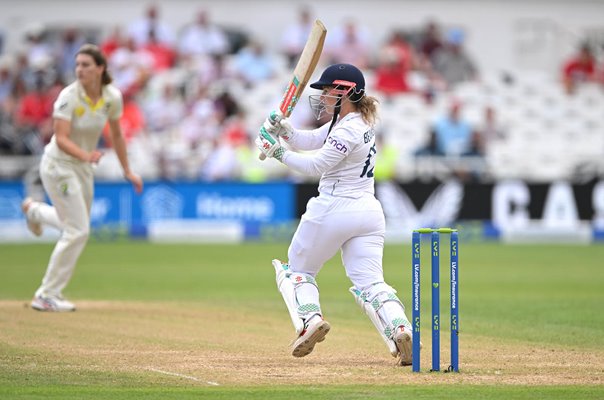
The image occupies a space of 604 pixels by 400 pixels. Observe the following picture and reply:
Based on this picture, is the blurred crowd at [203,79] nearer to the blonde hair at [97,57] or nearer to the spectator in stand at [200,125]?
the spectator in stand at [200,125]

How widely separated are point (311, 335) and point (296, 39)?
1587 cm

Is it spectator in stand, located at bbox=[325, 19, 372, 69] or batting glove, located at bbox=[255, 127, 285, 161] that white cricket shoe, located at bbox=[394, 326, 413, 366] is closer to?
batting glove, located at bbox=[255, 127, 285, 161]

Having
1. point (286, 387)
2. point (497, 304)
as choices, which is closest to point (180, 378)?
point (286, 387)

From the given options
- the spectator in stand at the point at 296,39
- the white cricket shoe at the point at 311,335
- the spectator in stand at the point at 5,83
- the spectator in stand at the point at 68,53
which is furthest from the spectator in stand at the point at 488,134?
the white cricket shoe at the point at 311,335

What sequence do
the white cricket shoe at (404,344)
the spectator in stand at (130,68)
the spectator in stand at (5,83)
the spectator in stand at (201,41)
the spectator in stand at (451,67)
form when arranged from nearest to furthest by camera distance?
the white cricket shoe at (404,344)
the spectator in stand at (130,68)
the spectator in stand at (5,83)
the spectator in stand at (201,41)
the spectator in stand at (451,67)

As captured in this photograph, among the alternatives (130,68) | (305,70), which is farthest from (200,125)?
(305,70)

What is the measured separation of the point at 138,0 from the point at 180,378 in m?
19.2

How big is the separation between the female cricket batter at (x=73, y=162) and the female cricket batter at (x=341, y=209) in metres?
3.00

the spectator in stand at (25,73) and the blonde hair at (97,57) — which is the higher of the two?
the spectator in stand at (25,73)

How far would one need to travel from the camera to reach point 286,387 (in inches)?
241

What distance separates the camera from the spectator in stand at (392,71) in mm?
21812

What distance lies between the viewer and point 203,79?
21.5m

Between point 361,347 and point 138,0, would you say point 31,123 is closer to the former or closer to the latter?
point 138,0

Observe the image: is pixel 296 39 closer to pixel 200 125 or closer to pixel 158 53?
pixel 158 53
